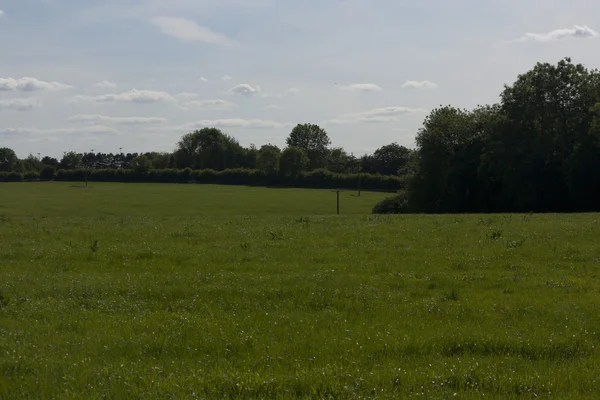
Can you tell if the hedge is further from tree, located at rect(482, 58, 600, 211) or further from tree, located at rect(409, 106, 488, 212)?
tree, located at rect(482, 58, 600, 211)

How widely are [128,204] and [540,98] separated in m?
61.1

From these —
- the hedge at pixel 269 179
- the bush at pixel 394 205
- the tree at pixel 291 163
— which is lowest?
the bush at pixel 394 205

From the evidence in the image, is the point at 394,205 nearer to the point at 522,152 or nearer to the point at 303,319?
the point at 522,152

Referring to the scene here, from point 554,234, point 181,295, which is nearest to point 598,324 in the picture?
point 181,295

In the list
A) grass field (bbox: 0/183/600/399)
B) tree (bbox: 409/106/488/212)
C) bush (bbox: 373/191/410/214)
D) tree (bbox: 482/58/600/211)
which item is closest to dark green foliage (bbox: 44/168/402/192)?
bush (bbox: 373/191/410/214)

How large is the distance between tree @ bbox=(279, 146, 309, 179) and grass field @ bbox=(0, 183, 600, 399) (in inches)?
6468

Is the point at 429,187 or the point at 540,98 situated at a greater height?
the point at 540,98

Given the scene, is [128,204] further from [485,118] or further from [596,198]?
[596,198]

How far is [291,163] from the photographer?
186m

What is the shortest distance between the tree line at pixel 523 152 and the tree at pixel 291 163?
10645 cm

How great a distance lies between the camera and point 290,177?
596 ft

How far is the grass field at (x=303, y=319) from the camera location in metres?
7.35

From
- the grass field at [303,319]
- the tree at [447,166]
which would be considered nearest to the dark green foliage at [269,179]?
the tree at [447,166]

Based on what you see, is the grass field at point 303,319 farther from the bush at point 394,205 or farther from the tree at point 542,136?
the bush at point 394,205
